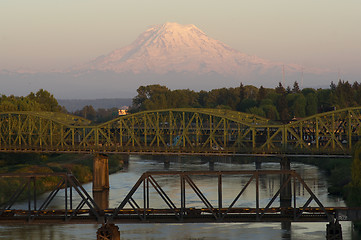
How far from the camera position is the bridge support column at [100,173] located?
166 m

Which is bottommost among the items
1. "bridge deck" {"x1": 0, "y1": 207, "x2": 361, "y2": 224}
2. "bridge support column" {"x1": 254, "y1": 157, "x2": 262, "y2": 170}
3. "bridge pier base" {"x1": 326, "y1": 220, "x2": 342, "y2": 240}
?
"bridge pier base" {"x1": 326, "y1": 220, "x2": 342, "y2": 240}

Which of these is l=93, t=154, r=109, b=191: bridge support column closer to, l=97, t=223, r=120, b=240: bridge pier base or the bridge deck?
the bridge deck

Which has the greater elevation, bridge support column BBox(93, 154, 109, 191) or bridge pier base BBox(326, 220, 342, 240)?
bridge support column BBox(93, 154, 109, 191)

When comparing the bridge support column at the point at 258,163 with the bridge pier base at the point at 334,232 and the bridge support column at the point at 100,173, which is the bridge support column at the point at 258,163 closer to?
the bridge support column at the point at 100,173

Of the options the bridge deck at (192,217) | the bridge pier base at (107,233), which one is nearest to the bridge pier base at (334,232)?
the bridge deck at (192,217)

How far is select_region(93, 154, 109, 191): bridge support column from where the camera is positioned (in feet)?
544

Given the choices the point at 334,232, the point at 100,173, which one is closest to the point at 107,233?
the point at 334,232

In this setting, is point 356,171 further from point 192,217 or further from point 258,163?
point 258,163

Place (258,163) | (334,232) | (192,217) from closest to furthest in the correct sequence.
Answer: (334,232) < (192,217) < (258,163)

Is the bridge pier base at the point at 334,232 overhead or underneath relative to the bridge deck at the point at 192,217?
underneath

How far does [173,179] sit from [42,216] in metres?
89.5

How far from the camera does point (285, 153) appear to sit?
525 feet

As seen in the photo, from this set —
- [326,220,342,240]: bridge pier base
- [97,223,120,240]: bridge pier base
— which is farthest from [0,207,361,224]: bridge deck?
[326,220,342,240]: bridge pier base

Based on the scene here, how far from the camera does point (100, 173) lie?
170m
